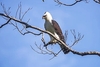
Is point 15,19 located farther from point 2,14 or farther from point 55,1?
point 55,1

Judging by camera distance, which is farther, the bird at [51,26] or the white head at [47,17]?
the white head at [47,17]

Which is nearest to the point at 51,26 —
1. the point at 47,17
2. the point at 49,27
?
the point at 49,27

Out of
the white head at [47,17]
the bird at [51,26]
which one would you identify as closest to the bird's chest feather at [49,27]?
the bird at [51,26]

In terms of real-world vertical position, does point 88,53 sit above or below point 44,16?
above

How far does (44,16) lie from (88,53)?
2452 mm

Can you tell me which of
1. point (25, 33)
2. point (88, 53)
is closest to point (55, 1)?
point (25, 33)

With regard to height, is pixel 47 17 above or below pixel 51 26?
above

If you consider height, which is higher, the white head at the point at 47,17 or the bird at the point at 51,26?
the white head at the point at 47,17

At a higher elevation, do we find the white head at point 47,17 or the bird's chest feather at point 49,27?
the white head at point 47,17

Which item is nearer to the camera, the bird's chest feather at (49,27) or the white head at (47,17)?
the bird's chest feather at (49,27)

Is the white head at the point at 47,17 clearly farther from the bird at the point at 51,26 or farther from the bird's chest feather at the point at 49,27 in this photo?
the bird's chest feather at the point at 49,27

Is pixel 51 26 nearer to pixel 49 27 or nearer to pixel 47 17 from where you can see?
pixel 49 27

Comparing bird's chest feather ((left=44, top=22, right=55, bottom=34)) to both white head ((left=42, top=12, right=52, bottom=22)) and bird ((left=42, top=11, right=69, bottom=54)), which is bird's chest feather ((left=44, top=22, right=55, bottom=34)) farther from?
white head ((left=42, top=12, right=52, bottom=22))

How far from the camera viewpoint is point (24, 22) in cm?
415
